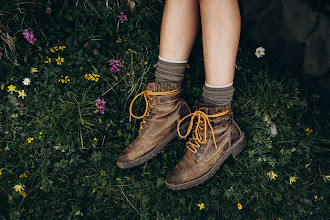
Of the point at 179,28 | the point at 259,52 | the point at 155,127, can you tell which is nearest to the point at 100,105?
the point at 155,127

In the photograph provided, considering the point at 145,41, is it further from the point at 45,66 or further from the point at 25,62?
the point at 25,62

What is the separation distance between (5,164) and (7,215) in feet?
1.76

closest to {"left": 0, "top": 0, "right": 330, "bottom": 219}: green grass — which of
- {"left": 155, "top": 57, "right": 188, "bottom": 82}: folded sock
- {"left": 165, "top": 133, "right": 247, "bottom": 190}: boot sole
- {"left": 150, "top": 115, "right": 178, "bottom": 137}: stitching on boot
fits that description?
{"left": 165, "top": 133, "right": 247, "bottom": 190}: boot sole

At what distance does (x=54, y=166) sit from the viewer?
2.60m

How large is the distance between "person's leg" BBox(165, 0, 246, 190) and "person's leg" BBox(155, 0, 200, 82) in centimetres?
24

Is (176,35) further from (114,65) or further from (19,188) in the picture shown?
(19,188)

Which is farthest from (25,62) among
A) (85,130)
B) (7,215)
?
(7,215)

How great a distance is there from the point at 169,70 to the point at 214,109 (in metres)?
0.56

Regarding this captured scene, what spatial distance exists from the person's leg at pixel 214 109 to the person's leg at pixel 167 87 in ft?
0.72

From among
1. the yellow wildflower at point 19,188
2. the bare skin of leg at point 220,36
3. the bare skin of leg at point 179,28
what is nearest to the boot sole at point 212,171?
the bare skin of leg at point 220,36

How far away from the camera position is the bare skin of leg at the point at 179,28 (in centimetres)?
211

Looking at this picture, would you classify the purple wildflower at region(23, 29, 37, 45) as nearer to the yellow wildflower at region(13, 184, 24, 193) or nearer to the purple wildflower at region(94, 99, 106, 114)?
the purple wildflower at region(94, 99, 106, 114)

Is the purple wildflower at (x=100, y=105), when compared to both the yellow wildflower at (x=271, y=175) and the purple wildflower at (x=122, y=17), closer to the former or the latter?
the purple wildflower at (x=122, y=17)

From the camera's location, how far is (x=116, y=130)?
273 cm
